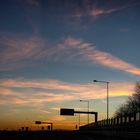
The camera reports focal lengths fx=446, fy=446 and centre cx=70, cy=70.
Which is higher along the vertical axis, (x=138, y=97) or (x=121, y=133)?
(x=138, y=97)

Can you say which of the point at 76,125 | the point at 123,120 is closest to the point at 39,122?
the point at 76,125

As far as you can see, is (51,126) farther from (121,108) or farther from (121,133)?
(121,133)

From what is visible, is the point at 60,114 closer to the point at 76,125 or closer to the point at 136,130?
the point at 76,125

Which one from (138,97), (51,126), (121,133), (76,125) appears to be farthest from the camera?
(51,126)

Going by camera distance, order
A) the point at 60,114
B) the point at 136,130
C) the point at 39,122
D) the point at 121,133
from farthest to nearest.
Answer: the point at 39,122 < the point at 60,114 < the point at 121,133 < the point at 136,130

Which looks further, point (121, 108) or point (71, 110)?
point (121, 108)

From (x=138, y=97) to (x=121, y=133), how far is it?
95.6 m

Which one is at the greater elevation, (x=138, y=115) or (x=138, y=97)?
(x=138, y=97)

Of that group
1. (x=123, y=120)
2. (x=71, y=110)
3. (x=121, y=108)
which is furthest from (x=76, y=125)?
(x=123, y=120)

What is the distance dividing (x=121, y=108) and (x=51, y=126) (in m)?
Answer: 39.9

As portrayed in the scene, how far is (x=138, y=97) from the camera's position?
13475 cm

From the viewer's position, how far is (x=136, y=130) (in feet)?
115

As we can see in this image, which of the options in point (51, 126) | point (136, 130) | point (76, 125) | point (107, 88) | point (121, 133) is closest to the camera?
point (136, 130)

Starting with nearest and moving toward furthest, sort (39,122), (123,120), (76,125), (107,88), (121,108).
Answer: (123,120)
(107,88)
(76,125)
(121,108)
(39,122)
